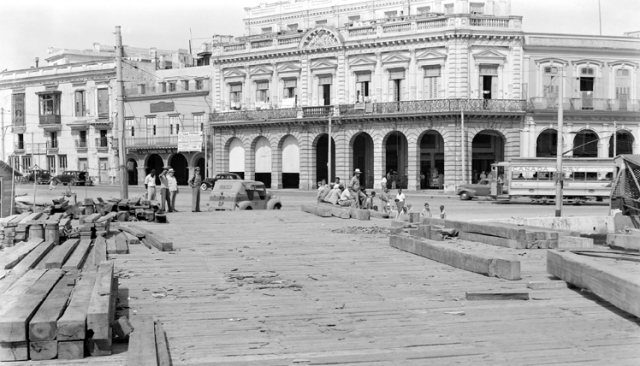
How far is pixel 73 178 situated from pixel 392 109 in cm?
2921

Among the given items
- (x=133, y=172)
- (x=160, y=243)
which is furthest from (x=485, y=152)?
(x=160, y=243)

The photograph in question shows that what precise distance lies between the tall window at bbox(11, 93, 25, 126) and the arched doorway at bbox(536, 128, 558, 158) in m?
36.7

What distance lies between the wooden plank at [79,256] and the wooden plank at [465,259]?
541 cm

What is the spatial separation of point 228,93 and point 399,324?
184ft

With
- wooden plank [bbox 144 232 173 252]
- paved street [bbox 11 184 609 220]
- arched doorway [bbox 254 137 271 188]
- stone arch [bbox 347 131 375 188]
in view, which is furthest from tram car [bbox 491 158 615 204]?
wooden plank [bbox 144 232 173 252]

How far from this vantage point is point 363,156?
Answer: 5862 centimetres

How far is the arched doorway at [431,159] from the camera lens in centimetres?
5450

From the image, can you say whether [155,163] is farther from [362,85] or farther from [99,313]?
[99,313]

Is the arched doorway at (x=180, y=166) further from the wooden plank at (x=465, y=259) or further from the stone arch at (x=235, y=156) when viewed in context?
the wooden plank at (x=465, y=259)

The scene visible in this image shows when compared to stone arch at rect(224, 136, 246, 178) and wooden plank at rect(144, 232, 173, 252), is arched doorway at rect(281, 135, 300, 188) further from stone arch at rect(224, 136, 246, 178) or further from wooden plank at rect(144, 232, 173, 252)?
wooden plank at rect(144, 232, 173, 252)

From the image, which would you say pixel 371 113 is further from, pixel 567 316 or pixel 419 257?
pixel 567 316

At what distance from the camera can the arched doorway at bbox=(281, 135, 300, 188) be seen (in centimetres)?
5950

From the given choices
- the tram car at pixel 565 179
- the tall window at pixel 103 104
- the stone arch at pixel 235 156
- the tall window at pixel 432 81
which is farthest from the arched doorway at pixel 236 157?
the tram car at pixel 565 179

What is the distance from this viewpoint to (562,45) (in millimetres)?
52250
